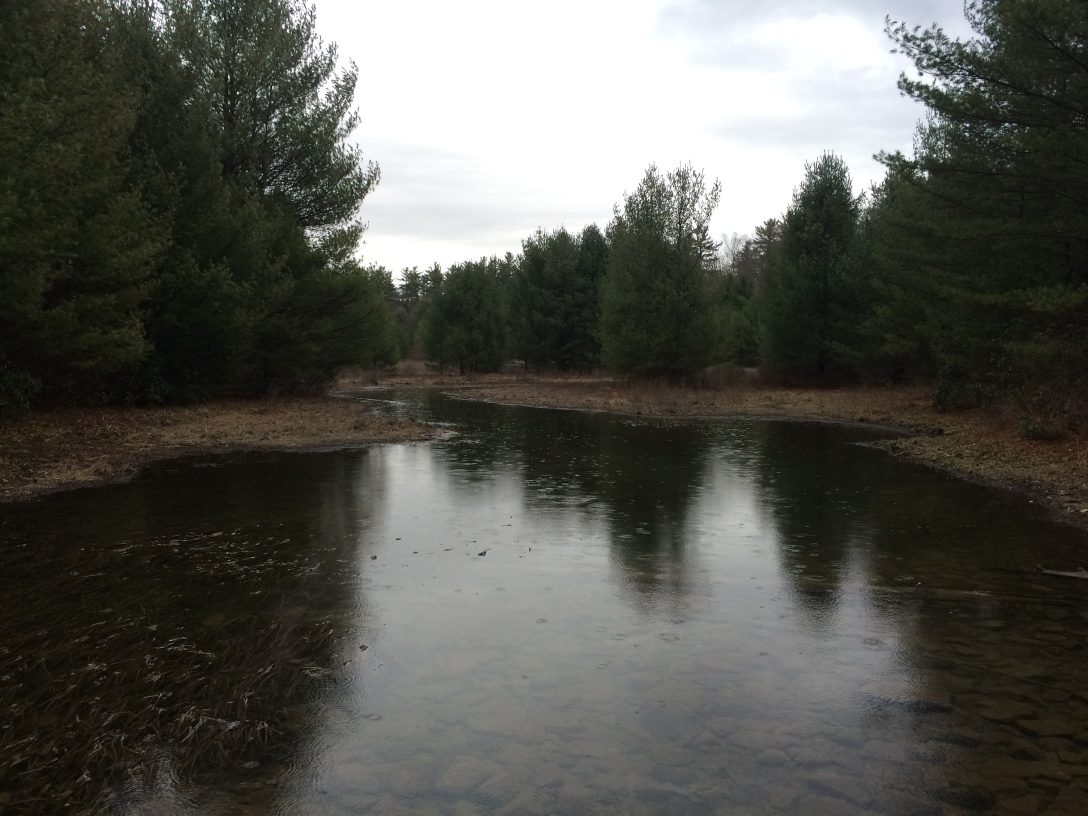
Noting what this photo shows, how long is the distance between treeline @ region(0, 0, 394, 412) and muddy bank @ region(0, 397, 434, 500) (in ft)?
3.51

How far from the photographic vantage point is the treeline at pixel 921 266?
1490 centimetres

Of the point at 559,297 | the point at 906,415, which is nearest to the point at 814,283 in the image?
the point at 906,415

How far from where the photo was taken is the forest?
15.0 meters

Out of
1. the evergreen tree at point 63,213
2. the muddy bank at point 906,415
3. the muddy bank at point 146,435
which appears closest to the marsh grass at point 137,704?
the muddy bank at point 146,435

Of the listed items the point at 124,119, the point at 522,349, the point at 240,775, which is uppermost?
the point at 124,119

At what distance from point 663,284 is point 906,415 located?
13947 millimetres

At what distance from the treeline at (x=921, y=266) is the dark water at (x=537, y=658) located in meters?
8.04

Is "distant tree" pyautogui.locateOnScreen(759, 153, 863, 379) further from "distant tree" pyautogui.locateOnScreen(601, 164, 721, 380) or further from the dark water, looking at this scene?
the dark water

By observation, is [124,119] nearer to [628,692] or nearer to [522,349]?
[628,692]

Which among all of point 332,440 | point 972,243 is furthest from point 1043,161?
point 332,440

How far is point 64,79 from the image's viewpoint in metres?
16.4

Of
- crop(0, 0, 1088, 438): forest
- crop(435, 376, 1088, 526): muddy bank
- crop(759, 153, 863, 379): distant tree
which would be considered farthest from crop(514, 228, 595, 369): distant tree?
crop(759, 153, 863, 379): distant tree

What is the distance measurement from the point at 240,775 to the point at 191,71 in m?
25.4

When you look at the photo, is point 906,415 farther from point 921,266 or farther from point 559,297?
point 559,297
